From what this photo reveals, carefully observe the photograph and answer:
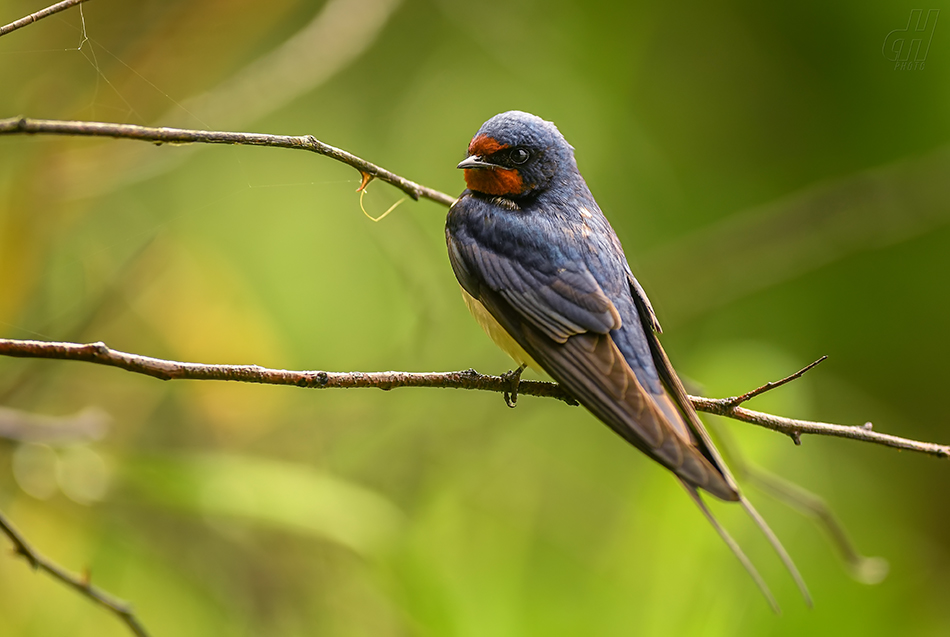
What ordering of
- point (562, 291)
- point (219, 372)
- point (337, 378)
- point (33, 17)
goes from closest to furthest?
point (33, 17) < point (219, 372) < point (337, 378) < point (562, 291)

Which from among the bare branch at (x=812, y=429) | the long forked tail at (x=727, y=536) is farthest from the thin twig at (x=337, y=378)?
the long forked tail at (x=727, y=536)

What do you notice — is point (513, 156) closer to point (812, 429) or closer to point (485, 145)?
point (485, 145)

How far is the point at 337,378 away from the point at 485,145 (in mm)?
857

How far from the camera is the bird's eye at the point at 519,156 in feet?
6.58

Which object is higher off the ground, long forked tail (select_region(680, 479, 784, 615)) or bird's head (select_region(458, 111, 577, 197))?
bird's head (select_region(458, 111, 577, 197))

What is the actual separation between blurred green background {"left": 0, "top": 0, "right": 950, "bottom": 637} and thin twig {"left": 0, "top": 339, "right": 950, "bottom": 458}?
62 centimetres

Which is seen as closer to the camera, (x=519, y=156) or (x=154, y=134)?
(x=154, y=134)

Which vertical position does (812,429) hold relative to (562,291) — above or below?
below

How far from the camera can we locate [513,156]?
201 centimetres

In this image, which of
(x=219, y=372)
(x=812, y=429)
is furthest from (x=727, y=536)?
(x=219, y=372)

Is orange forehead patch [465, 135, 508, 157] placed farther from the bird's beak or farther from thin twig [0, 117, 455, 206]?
thin twig [0, 117, 455, 206]

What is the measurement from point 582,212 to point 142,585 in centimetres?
188

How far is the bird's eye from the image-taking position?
79.0 inches

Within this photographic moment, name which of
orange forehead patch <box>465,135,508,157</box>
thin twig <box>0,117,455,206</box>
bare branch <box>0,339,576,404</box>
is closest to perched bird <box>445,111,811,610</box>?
orange forehead patch <box>465,135,508,157</box>
